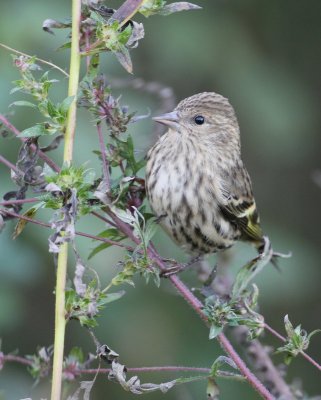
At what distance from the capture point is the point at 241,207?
3186 millimetres

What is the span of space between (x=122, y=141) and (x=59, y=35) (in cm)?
193

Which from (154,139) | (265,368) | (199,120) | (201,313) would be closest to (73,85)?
(201,313)

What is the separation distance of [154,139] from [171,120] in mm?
98

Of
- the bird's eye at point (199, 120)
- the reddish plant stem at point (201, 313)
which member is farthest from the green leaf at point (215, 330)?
the bird's eye at point (199, 120)

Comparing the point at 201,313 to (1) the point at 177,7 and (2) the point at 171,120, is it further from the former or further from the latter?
(2) the point at 171,120

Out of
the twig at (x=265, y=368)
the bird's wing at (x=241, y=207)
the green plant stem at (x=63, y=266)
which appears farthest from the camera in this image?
the bird's wing at (x=241, y=207)

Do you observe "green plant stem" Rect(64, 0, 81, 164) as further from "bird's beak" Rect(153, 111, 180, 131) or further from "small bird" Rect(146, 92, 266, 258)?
"bird's beak" Rect(153, 111, 180, 131)

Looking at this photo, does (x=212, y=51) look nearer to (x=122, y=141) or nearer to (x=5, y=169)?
Result: (x=5, y=169)

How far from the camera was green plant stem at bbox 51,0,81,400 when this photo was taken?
1652 millimetres

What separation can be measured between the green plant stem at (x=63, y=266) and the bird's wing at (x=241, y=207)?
1.35 metres

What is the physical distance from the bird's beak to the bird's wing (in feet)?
0.91

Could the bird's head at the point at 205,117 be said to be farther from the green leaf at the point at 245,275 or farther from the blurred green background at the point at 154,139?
the green leaf at the point at 245,275

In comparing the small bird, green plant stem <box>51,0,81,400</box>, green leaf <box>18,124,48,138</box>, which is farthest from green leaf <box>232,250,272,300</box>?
the small bird

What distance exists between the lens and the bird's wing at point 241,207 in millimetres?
3096
